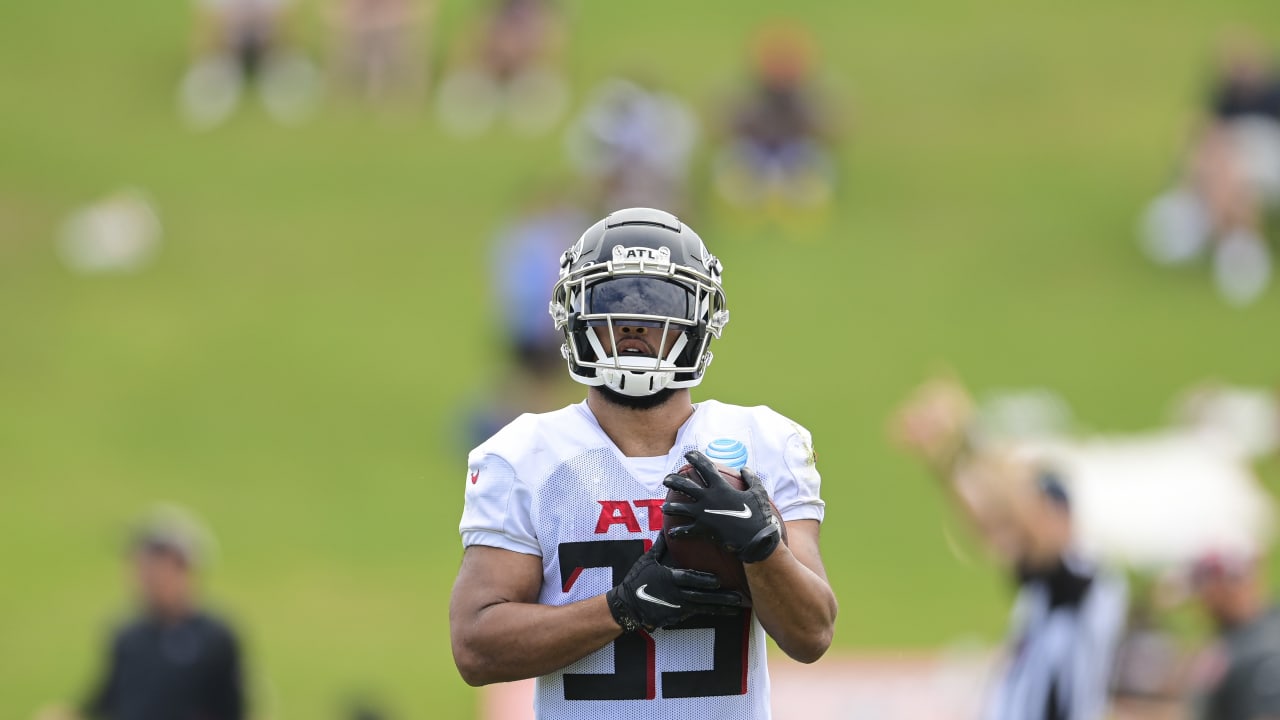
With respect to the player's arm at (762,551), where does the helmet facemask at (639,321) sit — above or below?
above

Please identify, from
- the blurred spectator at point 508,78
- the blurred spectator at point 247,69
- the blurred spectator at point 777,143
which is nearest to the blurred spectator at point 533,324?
the blurred spectator at point 777,143

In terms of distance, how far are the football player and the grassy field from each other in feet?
24.6

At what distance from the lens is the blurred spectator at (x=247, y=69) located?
18.5 m

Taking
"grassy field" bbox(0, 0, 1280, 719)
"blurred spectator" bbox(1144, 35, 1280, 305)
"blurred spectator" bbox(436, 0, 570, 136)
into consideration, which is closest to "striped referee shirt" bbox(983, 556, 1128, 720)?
"grassy field" bbox(0, 0, 1280, 719)

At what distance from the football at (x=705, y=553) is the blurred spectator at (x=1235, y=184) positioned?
13521 millimetres

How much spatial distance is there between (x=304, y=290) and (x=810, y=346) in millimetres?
4827

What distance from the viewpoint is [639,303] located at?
321 centimetres

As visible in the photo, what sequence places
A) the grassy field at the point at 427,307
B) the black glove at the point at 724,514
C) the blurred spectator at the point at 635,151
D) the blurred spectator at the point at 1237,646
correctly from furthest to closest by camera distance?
the blurred spectator at the point at 635,151 → the grassy field at the point at 427,307 → the blurred spectator at the point at 1237,646 → the black glove at the point at 724,514

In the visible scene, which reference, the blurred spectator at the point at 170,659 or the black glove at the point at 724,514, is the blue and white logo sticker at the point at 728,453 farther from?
the blurred spectator at the point at 170,659

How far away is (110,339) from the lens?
50.3ft

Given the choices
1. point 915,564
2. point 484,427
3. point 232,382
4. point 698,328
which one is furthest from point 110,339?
point 698,328

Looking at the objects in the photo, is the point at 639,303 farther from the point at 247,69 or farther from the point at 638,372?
the point at 247,69

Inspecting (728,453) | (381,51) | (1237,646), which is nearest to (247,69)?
(381,51)

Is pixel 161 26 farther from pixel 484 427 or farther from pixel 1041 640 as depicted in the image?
pixel 1041 640
